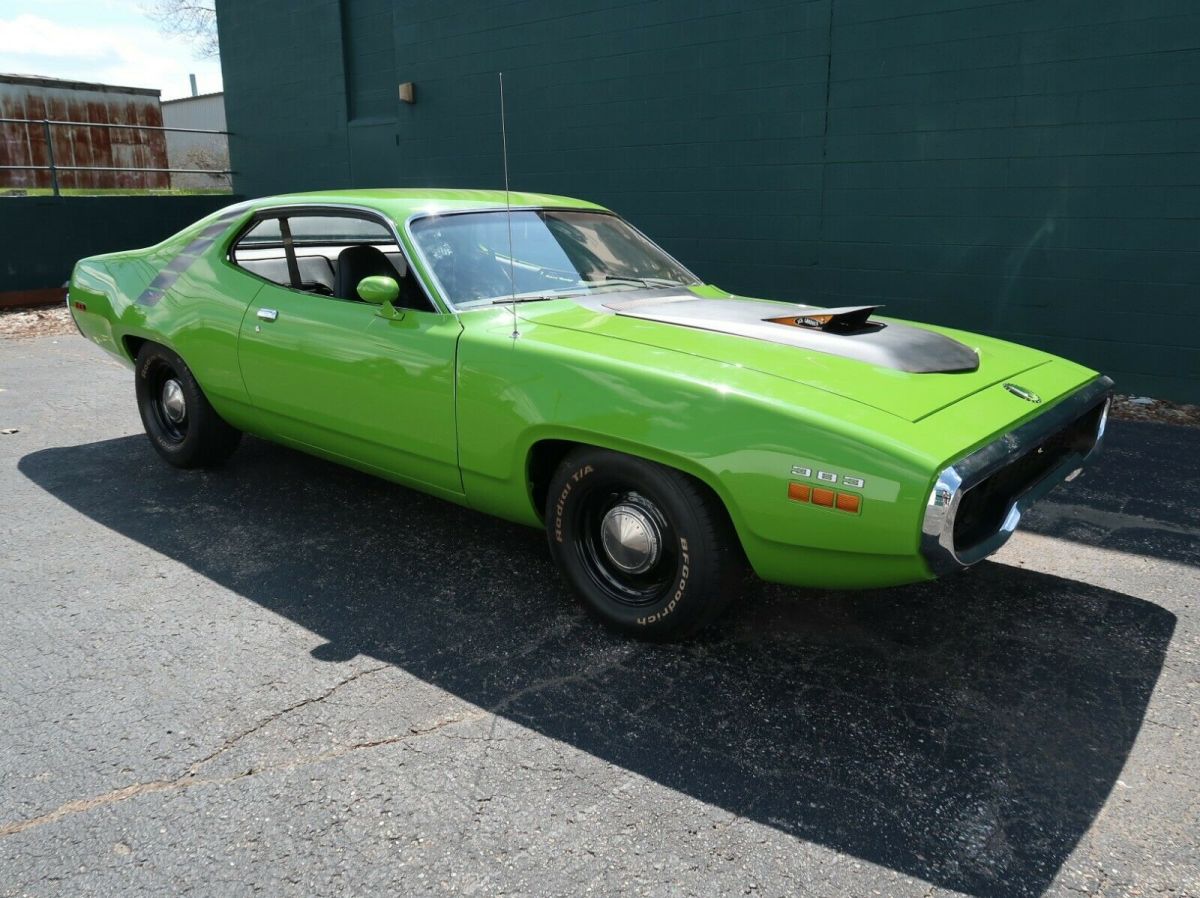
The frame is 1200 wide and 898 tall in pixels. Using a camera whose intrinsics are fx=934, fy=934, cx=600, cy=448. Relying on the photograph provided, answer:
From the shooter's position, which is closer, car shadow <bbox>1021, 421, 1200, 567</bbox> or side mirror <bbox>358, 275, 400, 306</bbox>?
side mirror <bbox>358, 275, 400, 306</bbox>

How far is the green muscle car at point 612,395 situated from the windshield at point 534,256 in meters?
0.01

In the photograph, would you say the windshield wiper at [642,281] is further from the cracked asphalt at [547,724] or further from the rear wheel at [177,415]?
the rear wheel at [177,415]

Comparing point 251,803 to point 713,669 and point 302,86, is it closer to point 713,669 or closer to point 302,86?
point 713,669

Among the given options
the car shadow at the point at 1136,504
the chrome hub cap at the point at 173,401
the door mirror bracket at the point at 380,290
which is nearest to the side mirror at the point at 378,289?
the door mirror bracket at the point at 380,290

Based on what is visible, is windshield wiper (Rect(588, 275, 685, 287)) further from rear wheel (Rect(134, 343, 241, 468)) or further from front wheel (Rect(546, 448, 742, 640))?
rear wheel (Rect(134, 343, 241, 468))

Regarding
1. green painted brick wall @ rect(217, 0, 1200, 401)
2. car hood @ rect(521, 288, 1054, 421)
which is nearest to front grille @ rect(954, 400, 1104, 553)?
car hood @ rect(521, 288, 1054, 421)

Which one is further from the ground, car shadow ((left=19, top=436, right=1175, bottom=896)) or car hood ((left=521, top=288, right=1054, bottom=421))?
car hood ((left=521, top=288, right=1054, bottom=421))

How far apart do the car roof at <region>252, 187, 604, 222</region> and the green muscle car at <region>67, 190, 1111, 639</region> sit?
20mm

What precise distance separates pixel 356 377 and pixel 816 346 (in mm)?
1830

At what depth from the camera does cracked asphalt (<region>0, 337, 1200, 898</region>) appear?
87.2 inches

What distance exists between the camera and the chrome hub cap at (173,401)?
4902mm

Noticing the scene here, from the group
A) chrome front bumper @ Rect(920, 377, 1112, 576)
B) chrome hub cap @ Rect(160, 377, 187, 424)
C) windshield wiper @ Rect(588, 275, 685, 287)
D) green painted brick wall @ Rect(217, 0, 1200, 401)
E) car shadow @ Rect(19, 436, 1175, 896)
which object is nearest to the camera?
car shadow @ Rect(19, 436, 1175, 896)

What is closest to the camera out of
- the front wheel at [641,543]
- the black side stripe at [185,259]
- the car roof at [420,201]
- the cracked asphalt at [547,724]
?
the cracked asphalt at [547,724]

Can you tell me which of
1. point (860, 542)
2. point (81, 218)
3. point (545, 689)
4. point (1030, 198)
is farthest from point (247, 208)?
point (81, 218)
